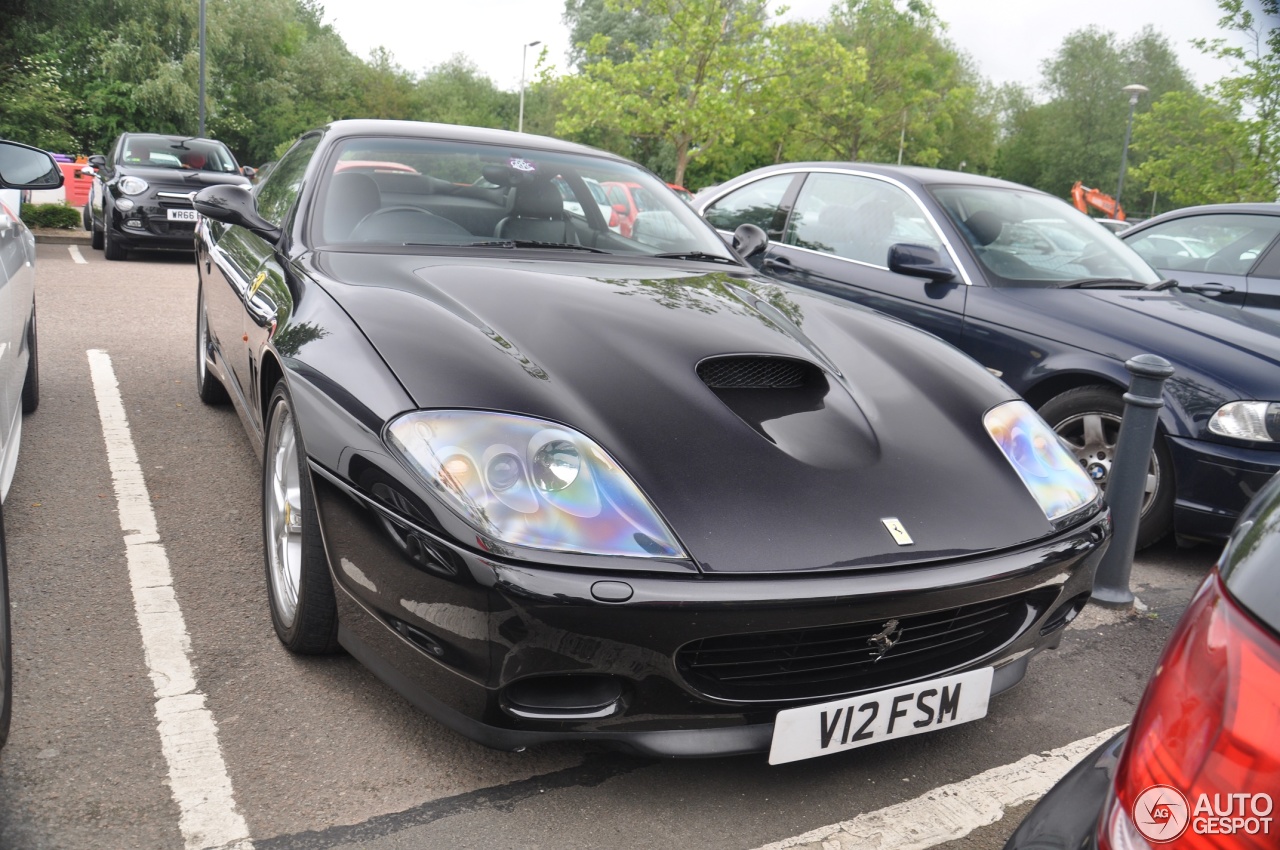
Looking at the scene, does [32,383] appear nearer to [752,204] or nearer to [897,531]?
[752,204]

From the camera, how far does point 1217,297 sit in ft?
19.4

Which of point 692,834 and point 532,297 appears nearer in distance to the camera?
point 692,834

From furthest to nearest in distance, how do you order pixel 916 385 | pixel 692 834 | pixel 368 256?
1. pixel 368 256
2. pixel 916 385
3. pixel 692 834

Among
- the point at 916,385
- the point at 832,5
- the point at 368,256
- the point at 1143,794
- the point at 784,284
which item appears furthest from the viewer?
the point at 832,5

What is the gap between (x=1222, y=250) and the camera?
20.3 ft

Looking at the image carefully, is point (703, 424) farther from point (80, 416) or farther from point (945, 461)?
point (80, 416)

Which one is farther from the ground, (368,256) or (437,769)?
(368,256)

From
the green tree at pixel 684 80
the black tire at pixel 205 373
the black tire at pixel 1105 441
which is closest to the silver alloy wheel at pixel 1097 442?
the black tire at pixel 1105 441

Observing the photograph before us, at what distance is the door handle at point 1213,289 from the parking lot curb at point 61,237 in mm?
12017

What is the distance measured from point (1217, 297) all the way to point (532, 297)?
4.77 meters

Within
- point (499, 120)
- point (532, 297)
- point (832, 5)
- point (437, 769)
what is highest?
point (832, 5)

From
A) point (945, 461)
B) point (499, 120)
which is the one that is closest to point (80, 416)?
point (945, 461)

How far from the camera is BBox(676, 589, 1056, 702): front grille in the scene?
1.99 metres

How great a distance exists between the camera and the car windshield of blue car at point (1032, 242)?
15.6 ft
